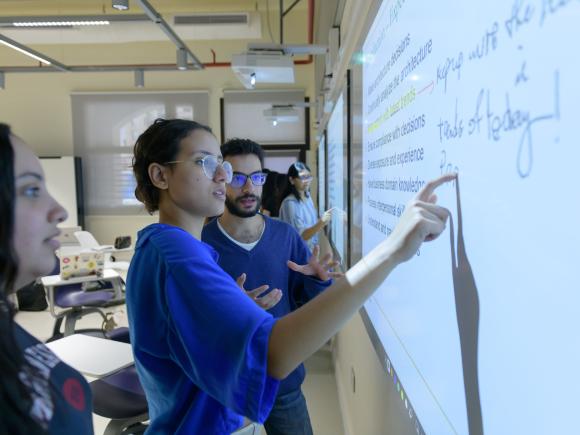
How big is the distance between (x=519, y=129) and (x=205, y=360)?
60 cm

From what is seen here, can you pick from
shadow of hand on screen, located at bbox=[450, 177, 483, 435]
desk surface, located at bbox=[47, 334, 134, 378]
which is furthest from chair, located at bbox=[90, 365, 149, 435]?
shadow of hand on screen, located at bbox=[450, 177, 483, 435]

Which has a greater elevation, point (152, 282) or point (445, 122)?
point (445, 122)

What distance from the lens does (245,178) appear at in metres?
1.87

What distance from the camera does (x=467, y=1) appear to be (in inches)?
22.3

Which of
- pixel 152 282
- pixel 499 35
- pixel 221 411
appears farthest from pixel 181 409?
pixel 499 35

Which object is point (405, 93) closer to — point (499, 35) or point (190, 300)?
point (499, 35)

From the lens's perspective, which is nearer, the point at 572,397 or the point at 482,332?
the point at 572,397

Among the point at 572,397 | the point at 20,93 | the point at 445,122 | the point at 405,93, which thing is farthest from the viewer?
the point at 20,93

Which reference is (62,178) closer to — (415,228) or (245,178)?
(245,178)

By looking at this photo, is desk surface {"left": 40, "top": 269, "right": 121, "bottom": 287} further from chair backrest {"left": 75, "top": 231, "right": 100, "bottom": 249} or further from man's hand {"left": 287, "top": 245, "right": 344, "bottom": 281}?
man's hand {"left": 287, "top": 245, "right": 344, "bottom": 281}

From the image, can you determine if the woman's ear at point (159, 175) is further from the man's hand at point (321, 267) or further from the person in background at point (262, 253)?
the person in background at point (262, 253)

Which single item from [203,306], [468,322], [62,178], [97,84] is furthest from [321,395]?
[97,84]

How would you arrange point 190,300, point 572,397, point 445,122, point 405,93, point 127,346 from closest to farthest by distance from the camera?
point 572,397 < point 445,122 < point 190,300 < point 405,93 < point 127,346

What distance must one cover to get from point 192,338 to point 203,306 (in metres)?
0.06
